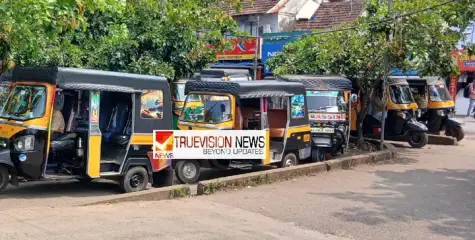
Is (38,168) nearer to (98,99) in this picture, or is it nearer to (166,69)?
(98,99)

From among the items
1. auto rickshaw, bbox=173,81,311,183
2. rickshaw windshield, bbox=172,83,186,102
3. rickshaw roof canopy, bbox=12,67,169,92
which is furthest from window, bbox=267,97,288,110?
rickshaw windshield, bbox=172,83,186,102

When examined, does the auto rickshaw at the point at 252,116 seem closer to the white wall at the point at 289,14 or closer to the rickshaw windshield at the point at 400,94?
the rickshaw windshield at the point at 400,94

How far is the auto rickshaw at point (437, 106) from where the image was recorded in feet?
63.9

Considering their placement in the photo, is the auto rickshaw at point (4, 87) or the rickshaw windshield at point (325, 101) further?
the auto rickshaw at point (4, 87)

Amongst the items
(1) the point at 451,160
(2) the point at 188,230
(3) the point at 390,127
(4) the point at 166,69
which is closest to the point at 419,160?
(1) the point at 451,160

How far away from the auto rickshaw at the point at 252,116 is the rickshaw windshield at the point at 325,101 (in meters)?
1.14

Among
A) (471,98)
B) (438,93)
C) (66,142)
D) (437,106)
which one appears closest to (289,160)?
(66,142)

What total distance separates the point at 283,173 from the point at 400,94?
788 centimetres

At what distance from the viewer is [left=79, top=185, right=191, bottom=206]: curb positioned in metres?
8.87

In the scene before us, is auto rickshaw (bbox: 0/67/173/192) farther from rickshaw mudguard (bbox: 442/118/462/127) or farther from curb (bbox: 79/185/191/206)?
rickshaw mudguard (bbox: 442/118/462/127)

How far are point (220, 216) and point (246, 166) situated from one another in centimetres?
384

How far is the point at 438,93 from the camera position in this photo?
19.6 m

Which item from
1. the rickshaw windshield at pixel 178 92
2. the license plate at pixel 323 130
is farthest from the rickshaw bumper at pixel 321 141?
the rickshaw windshield at pixel 178 92

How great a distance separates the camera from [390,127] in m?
18.1
